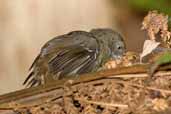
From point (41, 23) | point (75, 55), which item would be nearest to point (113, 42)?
point (75, 55)

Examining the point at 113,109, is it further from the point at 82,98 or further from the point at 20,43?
the point at 20,43

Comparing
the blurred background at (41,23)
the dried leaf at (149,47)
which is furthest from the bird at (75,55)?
the blurred background at (41,23)

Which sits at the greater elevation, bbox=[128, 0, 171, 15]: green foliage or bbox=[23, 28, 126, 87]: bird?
bbox=[128, 0, 171, 15]: green foliage

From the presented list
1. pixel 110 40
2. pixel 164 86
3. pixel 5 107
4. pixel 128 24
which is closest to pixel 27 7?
pixel 128 24

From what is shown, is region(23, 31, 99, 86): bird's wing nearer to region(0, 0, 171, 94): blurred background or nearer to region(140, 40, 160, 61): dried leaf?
region(140, 40, 160, 61): dried leaf

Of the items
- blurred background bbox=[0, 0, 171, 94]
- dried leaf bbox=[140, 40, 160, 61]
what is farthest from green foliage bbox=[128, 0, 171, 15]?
blurred background bbox=[0, 0, 171, 94]

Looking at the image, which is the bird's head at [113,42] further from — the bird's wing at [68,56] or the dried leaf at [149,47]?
the dried leaf at [149,47]
